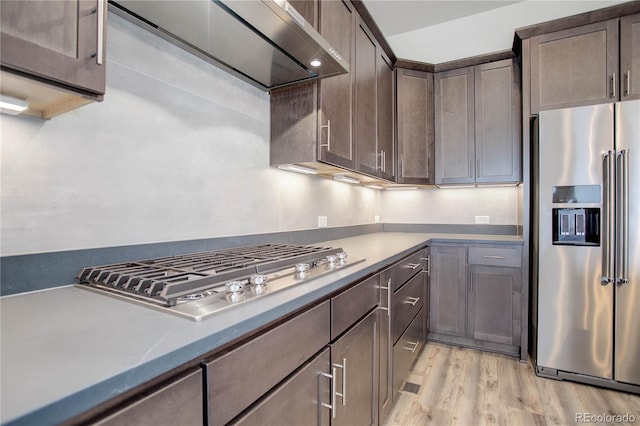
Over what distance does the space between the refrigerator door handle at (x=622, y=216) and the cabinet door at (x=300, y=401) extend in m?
2.05

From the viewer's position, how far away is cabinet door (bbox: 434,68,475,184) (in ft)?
9.18

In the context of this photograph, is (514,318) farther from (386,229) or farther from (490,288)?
(386,229)

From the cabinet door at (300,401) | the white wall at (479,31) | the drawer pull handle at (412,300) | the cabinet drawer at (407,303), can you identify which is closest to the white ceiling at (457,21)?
the white wall at (479,31)

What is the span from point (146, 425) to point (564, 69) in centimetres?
303

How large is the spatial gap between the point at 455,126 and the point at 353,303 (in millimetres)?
2278

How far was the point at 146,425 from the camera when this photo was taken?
49 centimetres

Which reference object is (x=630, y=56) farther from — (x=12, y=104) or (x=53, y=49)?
(x=12, y=104)

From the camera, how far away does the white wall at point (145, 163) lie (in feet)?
2.93

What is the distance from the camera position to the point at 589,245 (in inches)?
79.9

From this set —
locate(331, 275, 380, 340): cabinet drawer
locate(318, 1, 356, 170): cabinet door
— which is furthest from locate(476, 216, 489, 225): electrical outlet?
locate(331, 275, 380, 340): cabinet drawer

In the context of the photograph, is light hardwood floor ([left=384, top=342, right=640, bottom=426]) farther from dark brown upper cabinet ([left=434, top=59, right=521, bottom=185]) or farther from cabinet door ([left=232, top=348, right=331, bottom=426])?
dark brown upper cabinet ([left=434, top=59, right=521, bottom=185])

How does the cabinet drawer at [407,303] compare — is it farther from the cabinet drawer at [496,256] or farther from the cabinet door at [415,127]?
the cabinet door at [415,127]

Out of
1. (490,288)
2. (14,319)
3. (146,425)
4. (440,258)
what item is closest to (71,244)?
(14,319)

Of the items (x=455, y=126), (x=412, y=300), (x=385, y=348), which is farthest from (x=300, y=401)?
(x=455, y=126)
